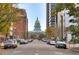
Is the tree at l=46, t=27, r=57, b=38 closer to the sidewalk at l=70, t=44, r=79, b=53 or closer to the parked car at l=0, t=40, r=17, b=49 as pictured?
the sidewalk at l=70, t=44, r=79, b=53

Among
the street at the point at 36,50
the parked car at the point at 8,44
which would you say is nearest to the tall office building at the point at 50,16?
the street at the point at 36,50

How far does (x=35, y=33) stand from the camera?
26328mm

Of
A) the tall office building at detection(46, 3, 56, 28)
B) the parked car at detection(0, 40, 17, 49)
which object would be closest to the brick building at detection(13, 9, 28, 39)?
the parked car at detection(0, 40, 17, 49)

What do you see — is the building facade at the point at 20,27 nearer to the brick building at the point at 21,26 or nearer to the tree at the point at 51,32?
the brick building at the point at 21,26

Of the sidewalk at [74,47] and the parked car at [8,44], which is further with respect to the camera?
the parked car at [8,44]

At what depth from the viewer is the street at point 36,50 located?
2617 centimetres

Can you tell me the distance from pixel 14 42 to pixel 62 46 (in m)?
0.89

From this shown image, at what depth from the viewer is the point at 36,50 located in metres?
26.2

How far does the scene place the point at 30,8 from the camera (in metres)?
26.2

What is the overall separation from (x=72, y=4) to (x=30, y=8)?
2.54 feet

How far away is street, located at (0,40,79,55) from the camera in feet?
85.9

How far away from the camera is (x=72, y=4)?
1032 inches
